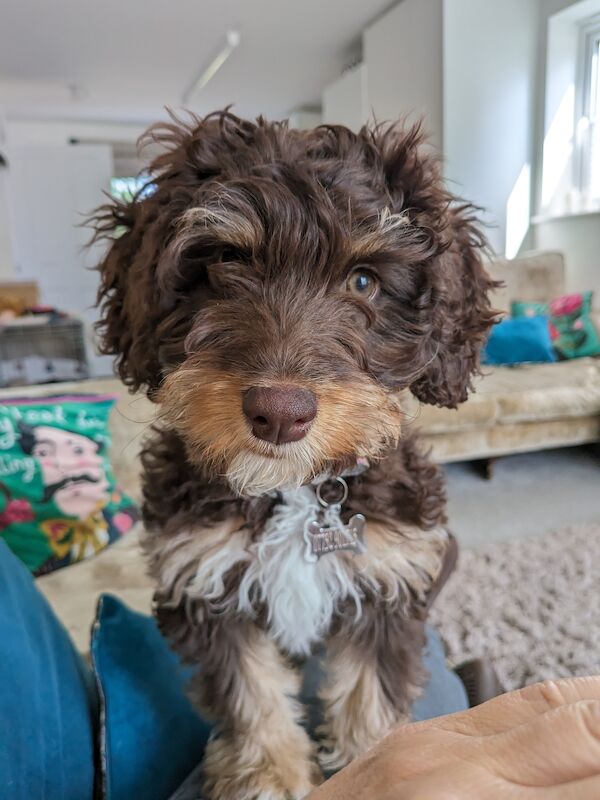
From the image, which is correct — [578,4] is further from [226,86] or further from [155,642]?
[155,642]

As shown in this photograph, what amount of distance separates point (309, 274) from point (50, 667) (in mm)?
772

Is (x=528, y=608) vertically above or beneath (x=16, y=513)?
beneath

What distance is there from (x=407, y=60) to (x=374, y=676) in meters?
6.51

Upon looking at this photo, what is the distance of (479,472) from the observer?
422cm

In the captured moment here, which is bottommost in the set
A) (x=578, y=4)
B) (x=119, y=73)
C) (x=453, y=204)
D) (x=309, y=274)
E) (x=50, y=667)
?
(x=50, y=667)

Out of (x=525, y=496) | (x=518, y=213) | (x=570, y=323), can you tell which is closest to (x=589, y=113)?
(x=518, y=213)

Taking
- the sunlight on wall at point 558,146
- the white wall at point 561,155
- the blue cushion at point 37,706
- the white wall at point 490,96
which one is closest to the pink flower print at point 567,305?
the white wall at point 561,155

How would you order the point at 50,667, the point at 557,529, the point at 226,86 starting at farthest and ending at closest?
the point at 226,86 < the point at 557,529 < the point at 50,667

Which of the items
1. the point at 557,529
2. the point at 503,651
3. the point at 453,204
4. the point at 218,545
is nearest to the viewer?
the point at 218,545

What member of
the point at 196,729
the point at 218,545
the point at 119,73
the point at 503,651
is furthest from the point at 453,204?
the point at 119,73

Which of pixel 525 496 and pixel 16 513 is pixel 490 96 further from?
pixel 16 513

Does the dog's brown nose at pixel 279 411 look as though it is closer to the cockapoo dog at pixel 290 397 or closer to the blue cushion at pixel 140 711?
the cockapoo dog at pixel 290 397

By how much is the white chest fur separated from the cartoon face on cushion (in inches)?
38.6

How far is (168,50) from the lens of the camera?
729 cm
